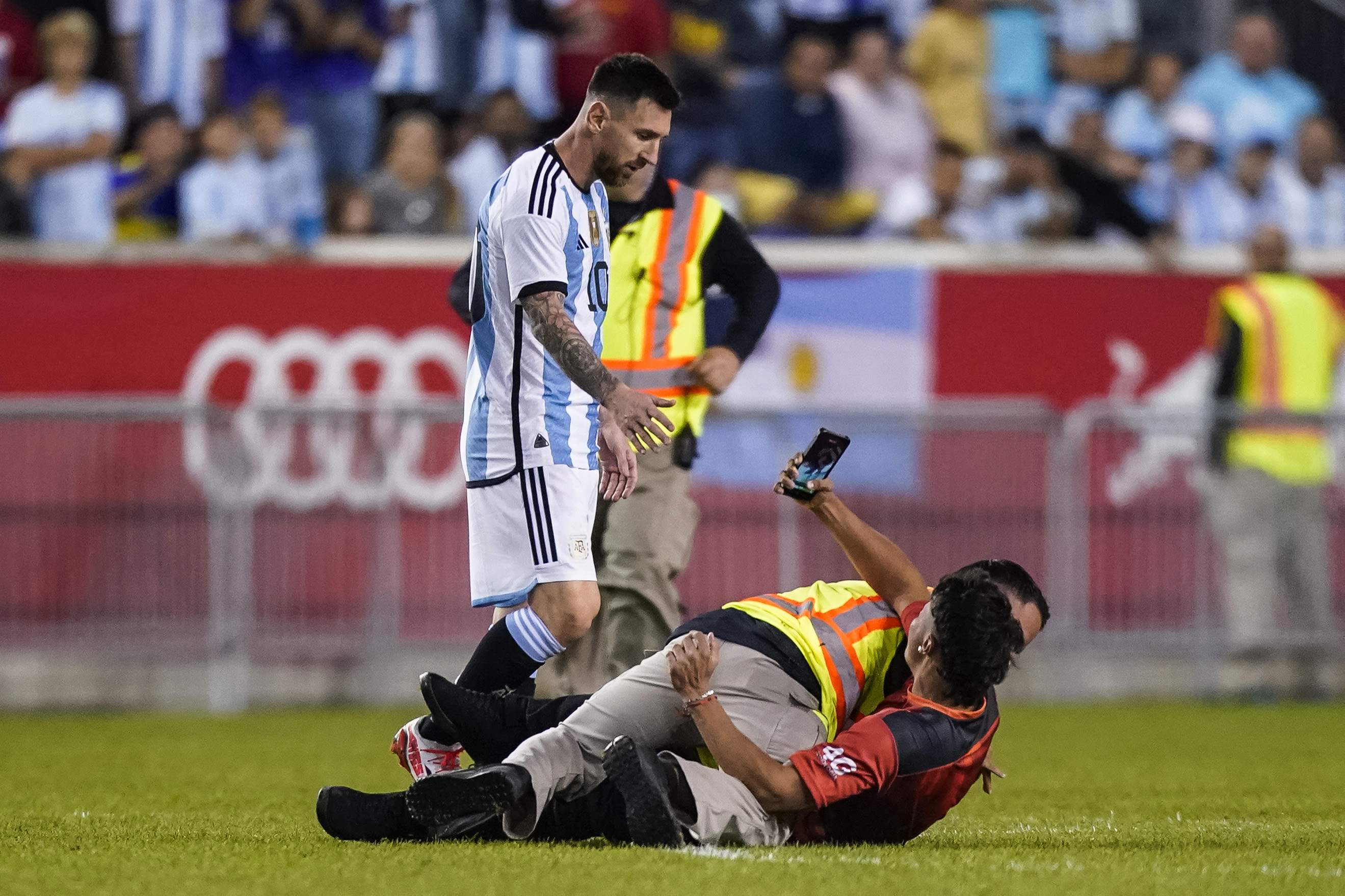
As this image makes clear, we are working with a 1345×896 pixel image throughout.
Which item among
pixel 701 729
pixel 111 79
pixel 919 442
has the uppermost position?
pixel 111 79

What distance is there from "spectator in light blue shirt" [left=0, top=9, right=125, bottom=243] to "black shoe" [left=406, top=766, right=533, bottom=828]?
26.0 ft

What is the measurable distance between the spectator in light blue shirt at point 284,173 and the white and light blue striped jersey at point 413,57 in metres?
0.85

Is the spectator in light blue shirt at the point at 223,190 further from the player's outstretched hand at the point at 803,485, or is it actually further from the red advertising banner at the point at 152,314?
the player's outstretched hand at the point at 803,485

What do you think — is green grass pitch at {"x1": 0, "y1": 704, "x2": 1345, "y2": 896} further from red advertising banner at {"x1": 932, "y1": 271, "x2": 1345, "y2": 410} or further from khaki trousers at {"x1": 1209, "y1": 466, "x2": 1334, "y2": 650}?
red advertising banner at {"x1": 932, "y1": 271, "x2": 1345, "y2": 410}

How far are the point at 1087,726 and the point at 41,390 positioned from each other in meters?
6.40

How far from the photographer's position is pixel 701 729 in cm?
504

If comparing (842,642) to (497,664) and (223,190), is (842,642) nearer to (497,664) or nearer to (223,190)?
(497,664)

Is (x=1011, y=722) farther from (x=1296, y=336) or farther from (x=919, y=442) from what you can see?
(x=1296, y=336)

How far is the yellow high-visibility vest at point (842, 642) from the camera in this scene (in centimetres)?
543

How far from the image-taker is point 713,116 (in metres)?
13.5

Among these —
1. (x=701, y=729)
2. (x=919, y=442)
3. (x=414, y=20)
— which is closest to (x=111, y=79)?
(x=414, y=20)

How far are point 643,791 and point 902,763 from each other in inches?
26.4

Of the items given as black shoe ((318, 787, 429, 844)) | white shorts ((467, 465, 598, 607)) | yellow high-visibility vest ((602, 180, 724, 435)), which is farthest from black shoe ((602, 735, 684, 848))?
yellow high-visibility vest ((602, 180, 724, 435))

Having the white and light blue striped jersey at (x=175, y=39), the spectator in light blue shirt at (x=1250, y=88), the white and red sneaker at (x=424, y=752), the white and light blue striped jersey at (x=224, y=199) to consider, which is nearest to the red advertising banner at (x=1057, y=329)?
the spectator in light blue shirt at (x=1250, y=88)
